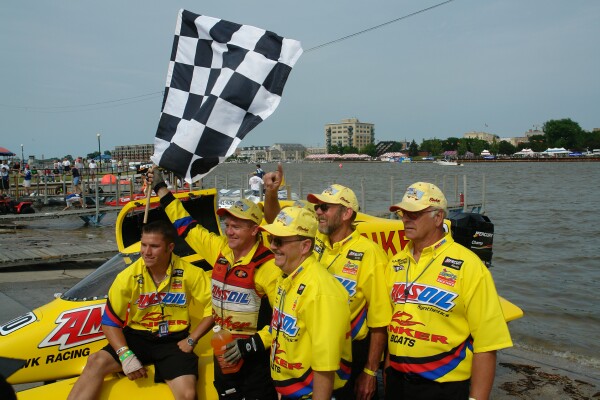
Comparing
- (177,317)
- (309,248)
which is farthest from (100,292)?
(309,248)

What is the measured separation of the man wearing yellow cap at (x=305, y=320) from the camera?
268 cm

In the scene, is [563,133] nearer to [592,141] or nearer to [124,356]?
[592,141]

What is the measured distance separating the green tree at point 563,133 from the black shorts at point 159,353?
15615 cm

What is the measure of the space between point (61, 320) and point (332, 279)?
2796mm

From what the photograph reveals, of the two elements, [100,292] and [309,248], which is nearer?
[309,248]

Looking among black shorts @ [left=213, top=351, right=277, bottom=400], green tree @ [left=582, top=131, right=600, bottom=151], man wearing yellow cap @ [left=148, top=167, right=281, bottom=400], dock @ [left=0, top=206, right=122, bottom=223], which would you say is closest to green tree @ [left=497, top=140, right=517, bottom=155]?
green tree @ [left=582, top=131, right=600, bottom=151]

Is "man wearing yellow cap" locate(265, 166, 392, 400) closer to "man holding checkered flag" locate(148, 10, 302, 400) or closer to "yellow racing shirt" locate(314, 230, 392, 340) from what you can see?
"yellow racing shirt" locate(314, 230, 392, 340)

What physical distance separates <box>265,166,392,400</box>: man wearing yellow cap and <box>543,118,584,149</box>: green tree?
510 ft

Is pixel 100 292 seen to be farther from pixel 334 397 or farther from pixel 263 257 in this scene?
pixel 334 397

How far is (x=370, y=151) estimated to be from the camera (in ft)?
601

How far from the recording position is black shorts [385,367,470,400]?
2959 millimetres

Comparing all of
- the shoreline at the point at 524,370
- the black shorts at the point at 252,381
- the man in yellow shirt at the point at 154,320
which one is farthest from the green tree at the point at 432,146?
the black shorts at the point at 252,381

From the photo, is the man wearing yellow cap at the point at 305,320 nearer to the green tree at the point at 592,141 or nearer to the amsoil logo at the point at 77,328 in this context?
the amsoil logo at the point at 77,328

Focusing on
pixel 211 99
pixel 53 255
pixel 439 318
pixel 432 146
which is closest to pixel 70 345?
pixel 211 99
